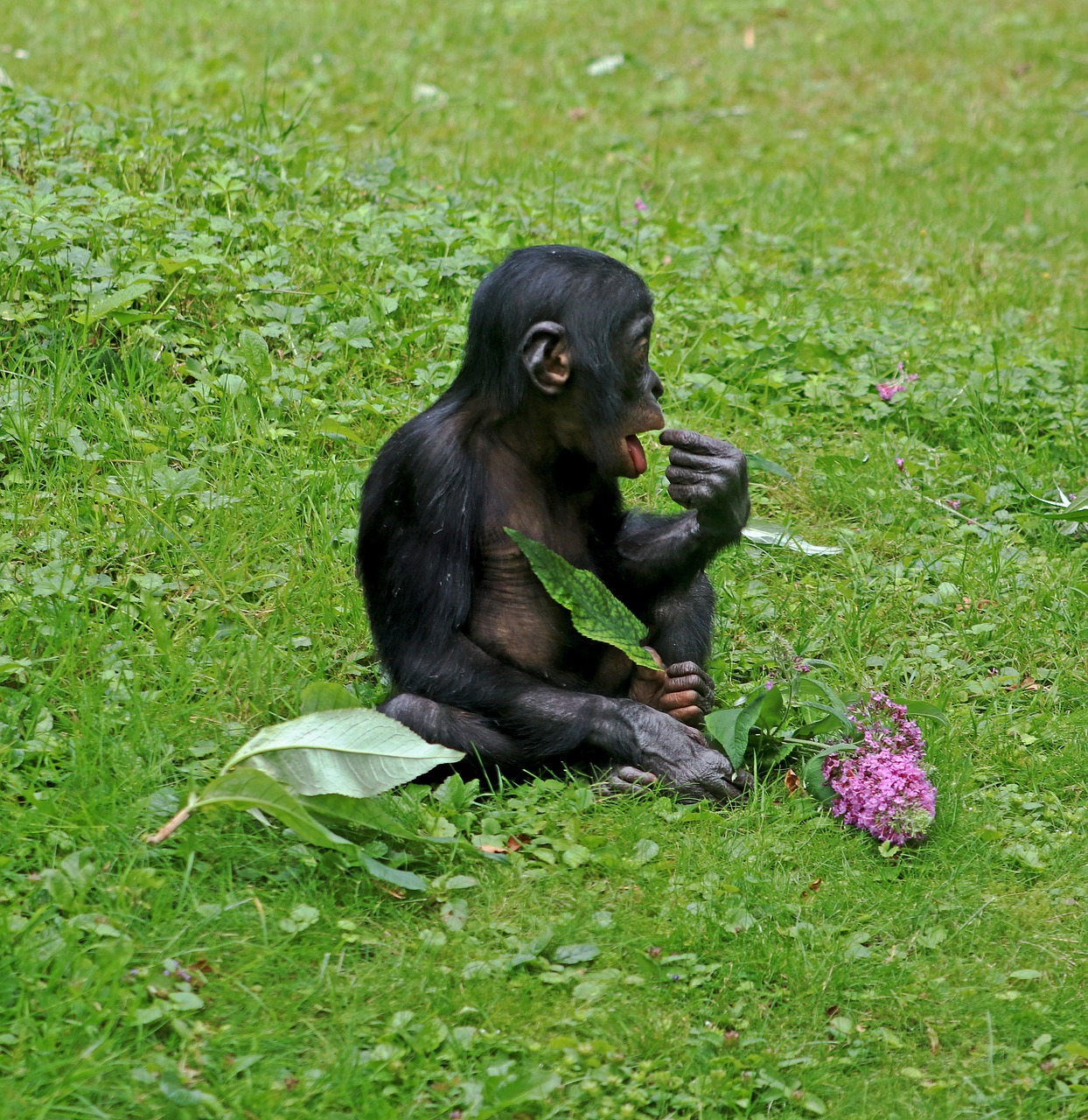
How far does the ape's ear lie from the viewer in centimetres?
388

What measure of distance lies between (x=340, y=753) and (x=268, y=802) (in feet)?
0.77

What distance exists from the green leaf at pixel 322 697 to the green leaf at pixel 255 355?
211cm

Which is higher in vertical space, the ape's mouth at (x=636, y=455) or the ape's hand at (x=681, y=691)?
the ape's mouth at (x=636, y=455)

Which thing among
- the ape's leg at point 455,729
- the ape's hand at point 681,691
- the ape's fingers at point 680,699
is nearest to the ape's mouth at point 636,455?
the ape's hand at point 681,691

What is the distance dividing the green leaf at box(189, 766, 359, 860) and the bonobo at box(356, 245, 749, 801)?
60 centimetres

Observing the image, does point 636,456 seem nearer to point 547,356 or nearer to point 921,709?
point 547,356

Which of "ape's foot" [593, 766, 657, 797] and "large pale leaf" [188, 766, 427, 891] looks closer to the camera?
"large pale leaf" [188, 766, 427, 891]

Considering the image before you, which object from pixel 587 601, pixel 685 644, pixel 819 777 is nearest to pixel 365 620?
pixel 587 601

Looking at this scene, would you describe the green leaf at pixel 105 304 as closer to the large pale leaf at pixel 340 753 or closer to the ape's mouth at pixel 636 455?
the ape's mouth at pixel 636 455

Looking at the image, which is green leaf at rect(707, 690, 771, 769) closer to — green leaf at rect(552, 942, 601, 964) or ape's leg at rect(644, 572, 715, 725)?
ape's leg at rect(644, 572, 715, 725)

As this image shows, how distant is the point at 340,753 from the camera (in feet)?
11.2

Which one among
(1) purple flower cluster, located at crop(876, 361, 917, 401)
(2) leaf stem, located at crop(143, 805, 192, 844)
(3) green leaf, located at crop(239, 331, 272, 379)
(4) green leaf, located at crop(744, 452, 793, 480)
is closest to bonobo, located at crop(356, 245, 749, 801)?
(2) leaf stem, located at crop(143, 805, 192, 844)

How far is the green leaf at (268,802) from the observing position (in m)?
3.21

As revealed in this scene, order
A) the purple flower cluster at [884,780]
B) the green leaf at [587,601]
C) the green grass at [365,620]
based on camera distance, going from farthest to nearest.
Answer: the green leaf at [587,601] → the purple flower cluster at [884,780] → the green grass at [365,620]
